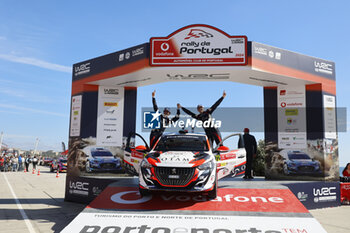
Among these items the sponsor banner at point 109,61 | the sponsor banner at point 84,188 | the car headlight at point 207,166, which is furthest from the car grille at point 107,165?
the car headlight at point 207,166

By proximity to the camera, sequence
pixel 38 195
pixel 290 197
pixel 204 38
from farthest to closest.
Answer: pixel 38 195 → pixel 204 38 → pixel 290 197

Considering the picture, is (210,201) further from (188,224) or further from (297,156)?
(297,156)

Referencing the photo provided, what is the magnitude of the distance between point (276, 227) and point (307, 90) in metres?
6.42

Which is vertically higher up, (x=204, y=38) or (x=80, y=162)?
(x=204, y=38)

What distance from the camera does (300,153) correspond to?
33.2ft

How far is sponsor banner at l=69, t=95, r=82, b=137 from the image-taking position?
1048cm

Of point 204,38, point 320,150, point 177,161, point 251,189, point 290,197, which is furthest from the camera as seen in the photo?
point 320,150

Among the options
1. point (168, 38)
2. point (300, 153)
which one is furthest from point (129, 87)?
point (300, 153)

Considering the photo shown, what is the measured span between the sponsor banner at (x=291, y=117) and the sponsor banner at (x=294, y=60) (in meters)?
0.86

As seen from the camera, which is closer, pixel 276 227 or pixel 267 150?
pixel 276 227

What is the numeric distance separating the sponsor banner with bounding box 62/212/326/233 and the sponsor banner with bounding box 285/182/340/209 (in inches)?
129

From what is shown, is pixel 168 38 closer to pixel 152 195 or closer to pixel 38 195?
pixel 152 195

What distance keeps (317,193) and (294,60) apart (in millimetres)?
4368

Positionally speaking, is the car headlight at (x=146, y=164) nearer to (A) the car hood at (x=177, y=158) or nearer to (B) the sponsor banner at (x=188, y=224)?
(A) the car hood at (x=177, y=158)
